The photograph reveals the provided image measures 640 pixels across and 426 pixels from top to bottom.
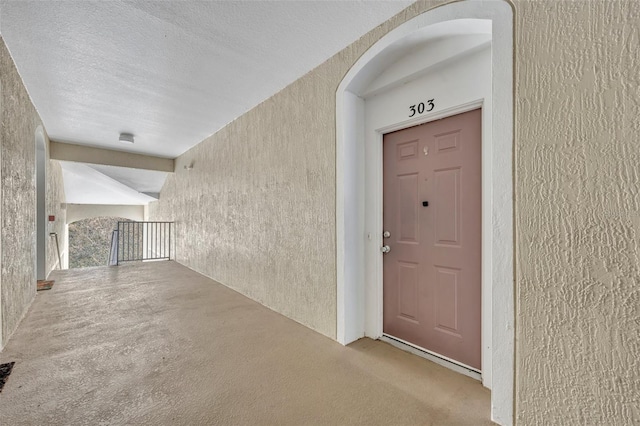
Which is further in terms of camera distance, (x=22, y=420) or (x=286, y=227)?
(x=286, y=227)

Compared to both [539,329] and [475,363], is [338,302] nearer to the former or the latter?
[475,363]

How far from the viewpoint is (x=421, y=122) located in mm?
2146

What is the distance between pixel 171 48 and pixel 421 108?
218 cm

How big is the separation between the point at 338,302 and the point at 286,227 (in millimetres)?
1015

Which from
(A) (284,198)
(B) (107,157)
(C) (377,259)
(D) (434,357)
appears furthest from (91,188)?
(D) (434,357)

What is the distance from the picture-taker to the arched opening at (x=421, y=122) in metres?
1.44

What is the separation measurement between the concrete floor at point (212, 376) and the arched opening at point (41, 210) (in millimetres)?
1885

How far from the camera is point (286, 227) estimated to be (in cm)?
298

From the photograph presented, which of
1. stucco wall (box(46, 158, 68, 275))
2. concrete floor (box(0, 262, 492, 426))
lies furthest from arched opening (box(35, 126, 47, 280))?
concrete floor (box(0, 262, 492, 426))

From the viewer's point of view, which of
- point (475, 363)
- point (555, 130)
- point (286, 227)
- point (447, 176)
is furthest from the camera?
point (286, 227)

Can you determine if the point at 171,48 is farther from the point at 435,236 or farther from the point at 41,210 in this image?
the point at 41,210

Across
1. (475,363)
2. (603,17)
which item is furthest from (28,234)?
(603,17)

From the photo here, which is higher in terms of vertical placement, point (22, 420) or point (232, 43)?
point (232, 43)

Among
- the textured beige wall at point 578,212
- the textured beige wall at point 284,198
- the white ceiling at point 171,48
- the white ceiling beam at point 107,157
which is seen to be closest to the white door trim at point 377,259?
the textured beige wall at point 284,198
